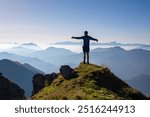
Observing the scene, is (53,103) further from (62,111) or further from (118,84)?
(118,84)

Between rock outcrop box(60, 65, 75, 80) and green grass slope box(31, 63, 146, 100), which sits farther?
rock outcrop box(60, 65, 75, 80)

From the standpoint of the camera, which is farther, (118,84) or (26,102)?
(118,84)

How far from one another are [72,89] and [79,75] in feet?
17.4

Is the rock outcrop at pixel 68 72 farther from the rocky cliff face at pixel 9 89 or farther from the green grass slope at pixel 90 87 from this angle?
the rocky cliff face at pixel 9 89

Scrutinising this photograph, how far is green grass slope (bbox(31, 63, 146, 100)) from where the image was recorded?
106ft

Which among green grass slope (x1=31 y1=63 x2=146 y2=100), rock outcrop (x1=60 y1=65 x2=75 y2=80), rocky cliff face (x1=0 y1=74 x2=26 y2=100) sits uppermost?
rock outcrop (x1=60 y1=65 x2=75 y2=80)

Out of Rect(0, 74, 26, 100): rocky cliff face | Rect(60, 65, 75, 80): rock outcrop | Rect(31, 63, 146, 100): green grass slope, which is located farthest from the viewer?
Rect(0, 74, 26, 100): rocky cliff face

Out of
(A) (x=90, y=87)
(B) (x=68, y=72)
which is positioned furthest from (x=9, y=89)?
(A) (x=90, y=87)

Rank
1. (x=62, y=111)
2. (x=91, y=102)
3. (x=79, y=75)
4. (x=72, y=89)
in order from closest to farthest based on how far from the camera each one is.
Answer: (x=62, y=111)
(x=91, y=102)
(x=72, y=89)
(x=79, y=75)

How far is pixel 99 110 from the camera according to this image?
19.8 meters

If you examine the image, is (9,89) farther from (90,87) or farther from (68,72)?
(90,87)

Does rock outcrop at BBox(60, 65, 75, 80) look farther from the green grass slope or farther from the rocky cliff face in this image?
the rocky cliff face

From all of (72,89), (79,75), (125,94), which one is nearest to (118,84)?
(125,94)

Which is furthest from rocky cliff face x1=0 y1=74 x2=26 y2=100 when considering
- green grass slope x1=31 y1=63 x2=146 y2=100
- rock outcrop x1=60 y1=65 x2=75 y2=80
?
green grass slope x1=31 y1=63 x2=146 y2=100
